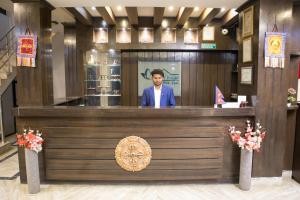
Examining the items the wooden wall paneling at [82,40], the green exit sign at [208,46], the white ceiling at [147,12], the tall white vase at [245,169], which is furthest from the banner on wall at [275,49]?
the wooden wall paneling at [82,40]

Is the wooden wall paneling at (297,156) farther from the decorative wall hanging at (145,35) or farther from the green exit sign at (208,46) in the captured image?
the decorative wall hanging at (145,35)

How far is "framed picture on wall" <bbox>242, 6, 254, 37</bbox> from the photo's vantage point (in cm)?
313

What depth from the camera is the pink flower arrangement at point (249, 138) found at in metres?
2.82

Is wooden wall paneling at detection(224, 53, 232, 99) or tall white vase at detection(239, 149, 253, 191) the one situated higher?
wooden wall paneling at detection(224, 53, 232, 99)

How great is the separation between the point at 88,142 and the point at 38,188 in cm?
88

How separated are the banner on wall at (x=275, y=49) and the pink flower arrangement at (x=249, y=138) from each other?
2.87 feet

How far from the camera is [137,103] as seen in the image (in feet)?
19.3

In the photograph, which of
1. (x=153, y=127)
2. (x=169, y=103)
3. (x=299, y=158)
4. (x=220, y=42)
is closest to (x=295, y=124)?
(x=299, y=158)

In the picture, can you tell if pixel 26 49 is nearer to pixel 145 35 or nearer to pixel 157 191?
pixel 157 191

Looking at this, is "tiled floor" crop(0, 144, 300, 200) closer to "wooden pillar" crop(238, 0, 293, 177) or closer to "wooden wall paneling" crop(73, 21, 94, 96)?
"wooden pillar" crop(238, 0, 293, 177)

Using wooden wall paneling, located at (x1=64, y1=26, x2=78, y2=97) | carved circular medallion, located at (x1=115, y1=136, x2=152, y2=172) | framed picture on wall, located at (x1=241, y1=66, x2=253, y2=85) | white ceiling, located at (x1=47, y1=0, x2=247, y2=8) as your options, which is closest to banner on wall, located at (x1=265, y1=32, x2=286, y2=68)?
framed picture on wall, located at (x1=241, y1=66, x2=253, y2=85)

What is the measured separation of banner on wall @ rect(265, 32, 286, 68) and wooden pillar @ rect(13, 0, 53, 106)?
315 cm

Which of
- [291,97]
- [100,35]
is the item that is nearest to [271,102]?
[291,97]

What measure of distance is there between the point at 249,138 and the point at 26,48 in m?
3.27
